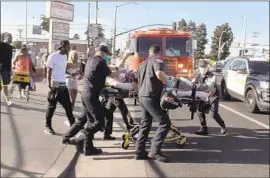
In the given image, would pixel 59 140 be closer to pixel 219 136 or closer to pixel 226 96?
pixel 219 136

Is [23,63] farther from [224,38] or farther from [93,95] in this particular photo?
[224,38]

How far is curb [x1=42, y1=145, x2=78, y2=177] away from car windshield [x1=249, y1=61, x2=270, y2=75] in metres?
8.68

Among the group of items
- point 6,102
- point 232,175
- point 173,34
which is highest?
point 173,34

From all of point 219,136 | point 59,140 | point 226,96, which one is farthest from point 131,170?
point 226,96

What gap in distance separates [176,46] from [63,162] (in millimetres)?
12093

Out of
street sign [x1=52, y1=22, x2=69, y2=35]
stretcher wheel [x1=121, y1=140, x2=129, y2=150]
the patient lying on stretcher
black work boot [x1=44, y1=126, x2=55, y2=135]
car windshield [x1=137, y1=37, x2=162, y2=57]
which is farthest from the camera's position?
car windshield [x1=137, y1=37, x2=162, y2=57]

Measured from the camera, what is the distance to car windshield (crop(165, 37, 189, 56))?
17.0m

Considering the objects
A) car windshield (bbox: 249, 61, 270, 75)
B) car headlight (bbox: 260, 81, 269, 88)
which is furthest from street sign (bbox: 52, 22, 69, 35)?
car headlight (bbox: 260, 81, 269, 88)

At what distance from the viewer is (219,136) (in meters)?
8.51

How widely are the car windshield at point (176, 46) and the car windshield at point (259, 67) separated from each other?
3.59 metres

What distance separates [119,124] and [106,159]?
3226 millimetres

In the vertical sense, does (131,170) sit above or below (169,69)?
below

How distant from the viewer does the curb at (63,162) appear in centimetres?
504

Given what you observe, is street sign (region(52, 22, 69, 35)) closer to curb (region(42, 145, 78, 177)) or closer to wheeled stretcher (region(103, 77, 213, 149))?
wheeled stretcher (region(103, 77, 213, 149))
